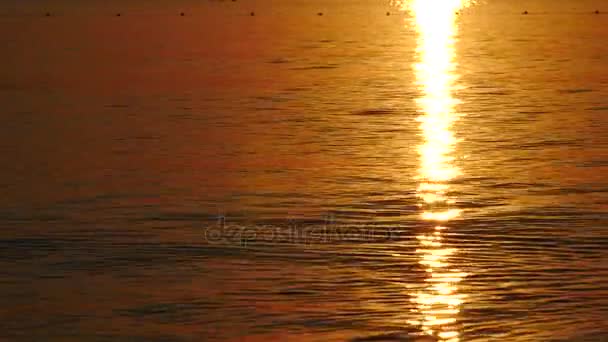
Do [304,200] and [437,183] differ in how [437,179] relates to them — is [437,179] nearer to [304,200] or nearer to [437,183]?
[437,183]

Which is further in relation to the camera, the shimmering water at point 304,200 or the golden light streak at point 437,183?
the shimmering water at point 304,200

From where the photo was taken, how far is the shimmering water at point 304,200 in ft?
32.7

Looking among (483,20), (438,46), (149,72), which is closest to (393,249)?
(149,72)

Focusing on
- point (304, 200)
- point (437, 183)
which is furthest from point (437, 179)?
point (304, 200)

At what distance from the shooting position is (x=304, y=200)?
45.5ft

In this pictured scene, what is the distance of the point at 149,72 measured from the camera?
27.0 metres

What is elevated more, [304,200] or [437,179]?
[437,179]

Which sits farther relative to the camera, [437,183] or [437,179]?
[437,179]

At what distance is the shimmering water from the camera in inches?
392

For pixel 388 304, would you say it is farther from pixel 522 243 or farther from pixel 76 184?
pixel 76 184

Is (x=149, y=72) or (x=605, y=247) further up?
(x=149, y=72)

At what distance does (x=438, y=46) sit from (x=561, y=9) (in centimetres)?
1892

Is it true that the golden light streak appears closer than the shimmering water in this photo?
Yes

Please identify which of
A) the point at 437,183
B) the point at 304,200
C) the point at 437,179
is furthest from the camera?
the point at 437,179
